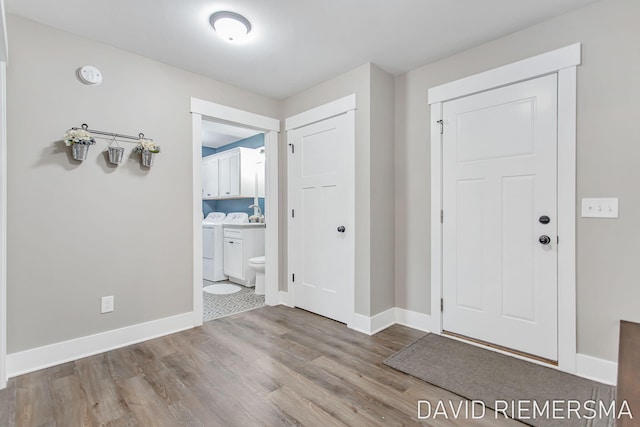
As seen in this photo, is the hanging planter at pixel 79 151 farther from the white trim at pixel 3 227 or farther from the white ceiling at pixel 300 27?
the white ceiling at pixel 300 27

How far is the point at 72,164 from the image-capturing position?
7.48 ft

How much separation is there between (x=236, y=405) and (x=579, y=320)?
7.29 ft

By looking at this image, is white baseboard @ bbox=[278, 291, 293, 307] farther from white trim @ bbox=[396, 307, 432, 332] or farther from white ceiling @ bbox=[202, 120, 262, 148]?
white ceiling @ bbox=[202, 120, 262, 148]

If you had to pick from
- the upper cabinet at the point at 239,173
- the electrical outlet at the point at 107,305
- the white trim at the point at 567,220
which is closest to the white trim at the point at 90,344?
the electrical outlet at the point at 107,305

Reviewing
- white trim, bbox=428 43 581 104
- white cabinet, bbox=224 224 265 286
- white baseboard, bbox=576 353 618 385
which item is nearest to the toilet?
white cabinet, bbox=224 224 265 286

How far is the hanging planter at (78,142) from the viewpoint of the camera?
2191 mm

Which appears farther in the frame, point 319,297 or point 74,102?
point 319,297

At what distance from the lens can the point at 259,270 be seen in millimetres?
4004

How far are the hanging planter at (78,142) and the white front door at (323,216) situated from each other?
72.5 inches

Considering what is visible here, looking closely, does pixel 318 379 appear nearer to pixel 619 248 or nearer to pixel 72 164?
pixel 619 248

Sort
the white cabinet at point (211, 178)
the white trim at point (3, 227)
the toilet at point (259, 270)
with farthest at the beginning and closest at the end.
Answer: the white cabinet at point (211, 178), the toilet at point (259, 270), the white trim at point (3, 227)

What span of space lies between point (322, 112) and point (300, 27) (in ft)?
3.13

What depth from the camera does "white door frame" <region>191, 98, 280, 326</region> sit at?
293 cm

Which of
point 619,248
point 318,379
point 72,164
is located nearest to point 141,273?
point 72,164
